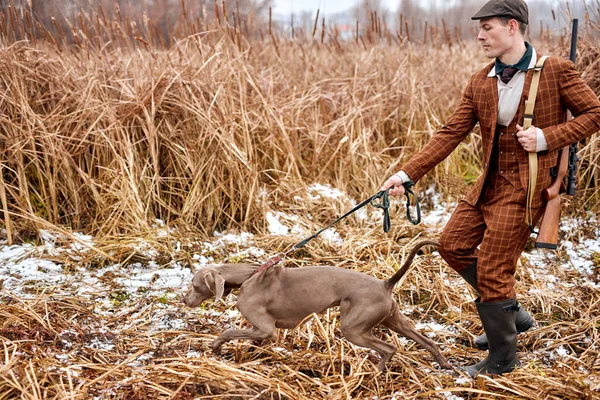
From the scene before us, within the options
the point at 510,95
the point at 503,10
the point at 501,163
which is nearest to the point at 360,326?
the point at 501,163

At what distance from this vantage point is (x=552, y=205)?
3.27 meters

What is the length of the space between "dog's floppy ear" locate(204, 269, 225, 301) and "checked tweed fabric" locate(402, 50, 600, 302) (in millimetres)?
1178

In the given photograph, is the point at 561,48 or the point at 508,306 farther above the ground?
the point at 561,48

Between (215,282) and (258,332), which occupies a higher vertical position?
(215,282)

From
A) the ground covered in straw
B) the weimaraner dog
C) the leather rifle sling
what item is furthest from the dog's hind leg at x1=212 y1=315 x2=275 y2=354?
the leather rifle sling

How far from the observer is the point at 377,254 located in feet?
17.1

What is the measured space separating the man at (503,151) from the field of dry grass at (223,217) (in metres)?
0.43

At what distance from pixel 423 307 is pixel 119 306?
2.09m

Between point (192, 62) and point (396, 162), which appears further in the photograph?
point (396, 162)

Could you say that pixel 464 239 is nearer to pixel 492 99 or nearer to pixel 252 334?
pixel 492 99

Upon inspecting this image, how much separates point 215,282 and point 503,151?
162 centimetres

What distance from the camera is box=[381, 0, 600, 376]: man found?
315cm

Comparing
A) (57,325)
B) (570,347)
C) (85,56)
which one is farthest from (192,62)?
(570,347)

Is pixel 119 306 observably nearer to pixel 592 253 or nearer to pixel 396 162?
pixel 396 162
